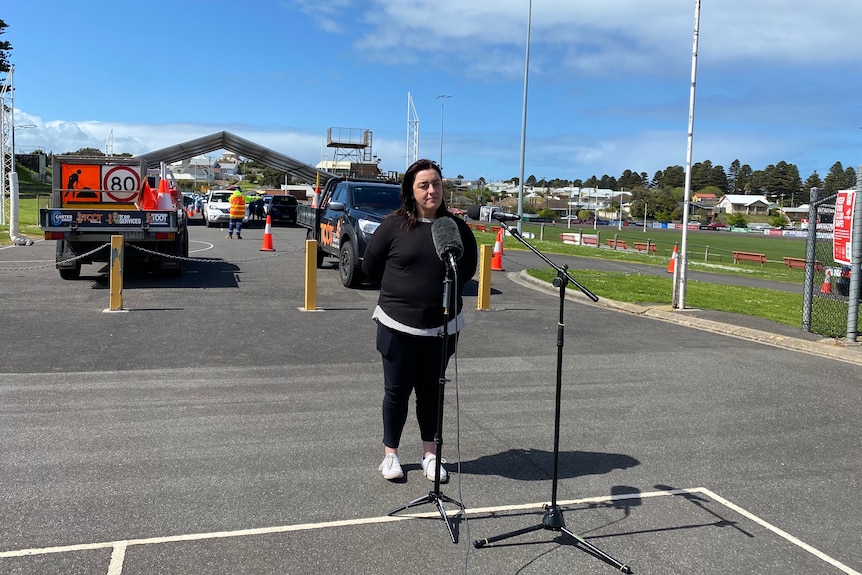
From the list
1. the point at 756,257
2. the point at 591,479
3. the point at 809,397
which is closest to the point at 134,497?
the point at 591,479

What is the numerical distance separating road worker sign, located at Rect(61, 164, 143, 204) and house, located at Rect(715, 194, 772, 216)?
165 m

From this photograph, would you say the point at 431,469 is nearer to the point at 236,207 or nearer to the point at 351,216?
the point at 351,216

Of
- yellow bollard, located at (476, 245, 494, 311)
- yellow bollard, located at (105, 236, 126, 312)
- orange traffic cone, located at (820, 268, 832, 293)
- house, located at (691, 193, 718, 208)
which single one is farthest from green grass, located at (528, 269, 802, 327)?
house, located at (691, 193, 718, 208)

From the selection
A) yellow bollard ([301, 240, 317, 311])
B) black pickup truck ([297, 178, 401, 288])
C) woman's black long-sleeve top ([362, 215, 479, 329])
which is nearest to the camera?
woman's black long-sleeve top ([362, 215, 479, 329])

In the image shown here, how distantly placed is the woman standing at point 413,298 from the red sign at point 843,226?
743cm

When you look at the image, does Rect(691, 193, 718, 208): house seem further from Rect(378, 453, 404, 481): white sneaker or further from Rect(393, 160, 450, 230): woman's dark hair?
Rect(378, 453, 404, 481): white sneaker

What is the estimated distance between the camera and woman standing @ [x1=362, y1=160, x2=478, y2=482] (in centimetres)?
455

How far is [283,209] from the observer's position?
39.2 metres

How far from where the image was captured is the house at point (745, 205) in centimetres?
16738

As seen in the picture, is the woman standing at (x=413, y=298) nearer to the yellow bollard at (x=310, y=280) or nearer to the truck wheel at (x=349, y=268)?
the yellow bollard at (x=310, y=280)

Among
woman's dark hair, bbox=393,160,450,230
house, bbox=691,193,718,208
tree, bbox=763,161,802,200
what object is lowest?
woman's dark hair, bbox=393,160,450,230

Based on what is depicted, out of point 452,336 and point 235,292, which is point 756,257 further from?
point 452,336

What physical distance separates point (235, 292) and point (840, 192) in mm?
9361

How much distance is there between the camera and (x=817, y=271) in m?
11.6
